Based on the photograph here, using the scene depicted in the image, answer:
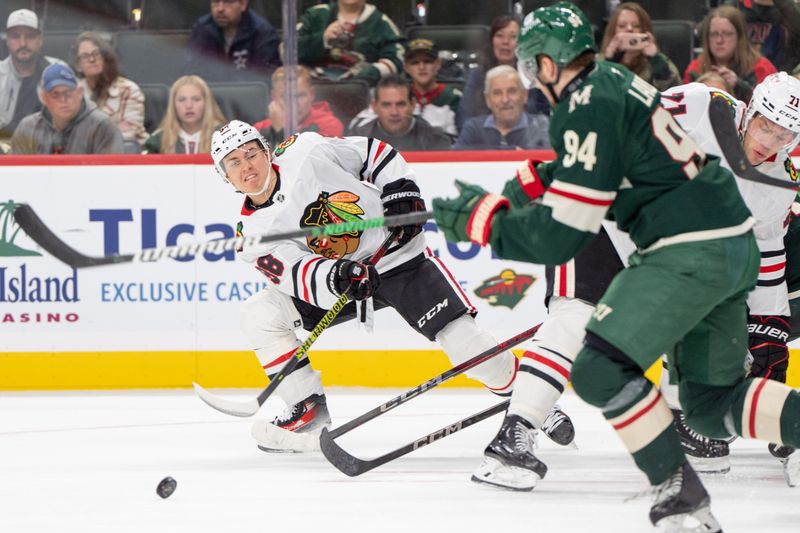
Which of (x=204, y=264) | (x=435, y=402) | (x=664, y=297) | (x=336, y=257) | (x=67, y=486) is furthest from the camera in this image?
(x=204, y=264)

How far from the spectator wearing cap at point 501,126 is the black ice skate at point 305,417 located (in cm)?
160

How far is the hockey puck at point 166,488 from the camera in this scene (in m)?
3.07

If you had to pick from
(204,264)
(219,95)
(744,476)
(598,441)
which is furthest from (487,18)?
(744,476)

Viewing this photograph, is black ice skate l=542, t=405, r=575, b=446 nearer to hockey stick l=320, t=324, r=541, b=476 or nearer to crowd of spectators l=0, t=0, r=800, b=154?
hockey stick l=320, t=324, r=541, b=476

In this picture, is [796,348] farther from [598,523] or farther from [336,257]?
[598,523]

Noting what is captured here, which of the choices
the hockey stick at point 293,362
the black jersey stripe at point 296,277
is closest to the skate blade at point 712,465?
the hockey stick at point 293,362

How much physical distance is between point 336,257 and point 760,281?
1234 mm

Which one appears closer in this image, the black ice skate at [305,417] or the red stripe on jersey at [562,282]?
the red stripe on jersey at [562,282]

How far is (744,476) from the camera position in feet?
10.9

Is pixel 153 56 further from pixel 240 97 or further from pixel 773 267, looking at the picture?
pixel 773 267

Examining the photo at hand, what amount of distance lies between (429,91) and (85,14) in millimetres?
1442

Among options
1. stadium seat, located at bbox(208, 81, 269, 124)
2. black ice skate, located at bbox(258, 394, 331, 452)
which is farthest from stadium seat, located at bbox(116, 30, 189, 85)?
black ice skate, located at bbox(258, 394, 331, 452)

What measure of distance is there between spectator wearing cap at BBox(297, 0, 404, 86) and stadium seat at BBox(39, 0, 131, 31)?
0.73 m

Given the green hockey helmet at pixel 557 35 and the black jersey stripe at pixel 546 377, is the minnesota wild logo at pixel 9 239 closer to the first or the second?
the black jersey stripe at pixel 546 377
